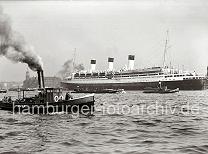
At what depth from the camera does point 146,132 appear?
17031 millimetres

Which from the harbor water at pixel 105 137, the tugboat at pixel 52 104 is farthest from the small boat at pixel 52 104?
the harbor water at pixel 105 137

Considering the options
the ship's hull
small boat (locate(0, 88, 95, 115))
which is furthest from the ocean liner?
small boat (locate(0, 88, 95, 115))

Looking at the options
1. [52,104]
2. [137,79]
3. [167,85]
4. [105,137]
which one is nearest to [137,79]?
[137,79]

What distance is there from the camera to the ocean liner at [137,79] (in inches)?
3708

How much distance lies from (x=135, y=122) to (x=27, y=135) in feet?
25.2

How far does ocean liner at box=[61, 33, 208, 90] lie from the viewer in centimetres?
9419

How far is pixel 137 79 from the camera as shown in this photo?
102 m

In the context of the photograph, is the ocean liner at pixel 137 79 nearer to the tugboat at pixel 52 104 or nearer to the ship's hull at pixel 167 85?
the ship's hull at pixel 167 85

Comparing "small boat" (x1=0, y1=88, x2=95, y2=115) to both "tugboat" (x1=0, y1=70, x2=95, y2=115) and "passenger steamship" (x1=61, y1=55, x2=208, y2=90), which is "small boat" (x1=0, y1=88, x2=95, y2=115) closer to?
"tugboat" (x1=0, y1=70, x2=95, y2=115)

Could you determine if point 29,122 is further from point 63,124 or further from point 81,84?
point 81,84

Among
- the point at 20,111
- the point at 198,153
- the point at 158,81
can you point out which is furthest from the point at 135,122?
the point at 158,81

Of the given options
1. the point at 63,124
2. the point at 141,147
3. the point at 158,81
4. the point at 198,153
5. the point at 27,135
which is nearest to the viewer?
the point at 198,153

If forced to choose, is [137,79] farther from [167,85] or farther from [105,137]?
[105,137]

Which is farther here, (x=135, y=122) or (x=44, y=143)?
(x=135, y=122)
